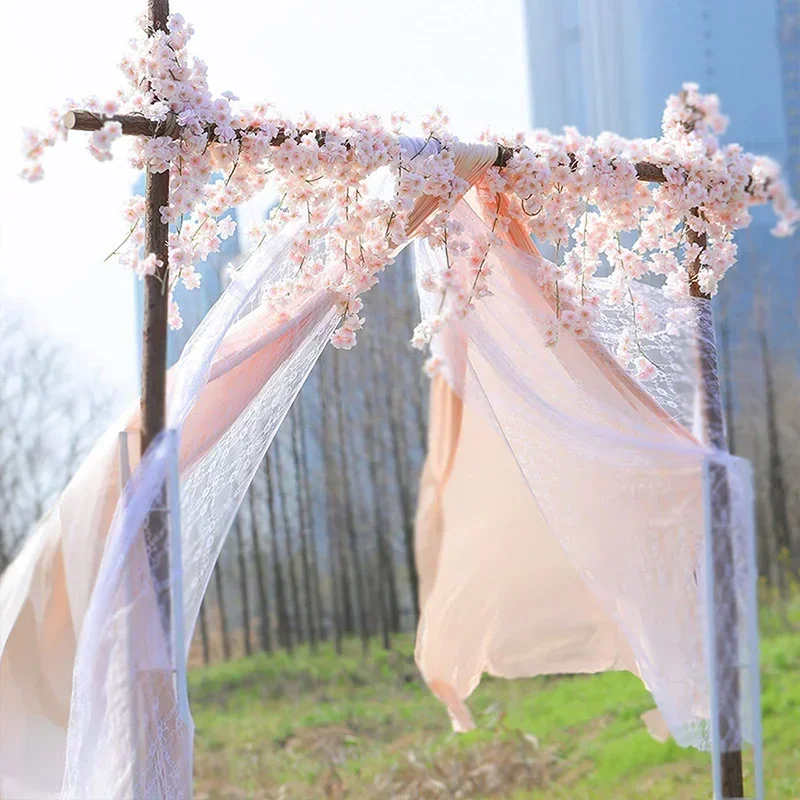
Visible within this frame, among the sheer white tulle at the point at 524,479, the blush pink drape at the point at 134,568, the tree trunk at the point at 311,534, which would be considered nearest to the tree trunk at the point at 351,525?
the tree trunk at the point at 311,534

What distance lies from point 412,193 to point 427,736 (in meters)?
3.57

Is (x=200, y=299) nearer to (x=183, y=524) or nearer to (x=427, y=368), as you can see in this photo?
(x=427, y=368)

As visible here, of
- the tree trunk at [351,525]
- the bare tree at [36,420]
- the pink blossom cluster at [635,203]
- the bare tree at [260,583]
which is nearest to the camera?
the pink blossom cluster at [635,203]

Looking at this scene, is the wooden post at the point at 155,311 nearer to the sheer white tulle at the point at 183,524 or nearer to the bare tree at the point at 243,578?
the sheer white tulle at the point at 183,524

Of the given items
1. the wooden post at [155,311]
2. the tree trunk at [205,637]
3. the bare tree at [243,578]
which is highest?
the wooden post at [155,311]

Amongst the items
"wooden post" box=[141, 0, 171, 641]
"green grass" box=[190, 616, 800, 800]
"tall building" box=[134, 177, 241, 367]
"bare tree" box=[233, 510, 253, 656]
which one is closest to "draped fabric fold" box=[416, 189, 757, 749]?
"wooden post" box=[141, 0, 171, 641]

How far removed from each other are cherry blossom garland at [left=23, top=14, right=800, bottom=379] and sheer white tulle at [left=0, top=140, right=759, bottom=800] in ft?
0.18

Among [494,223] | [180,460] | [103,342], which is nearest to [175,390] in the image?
[180,460]

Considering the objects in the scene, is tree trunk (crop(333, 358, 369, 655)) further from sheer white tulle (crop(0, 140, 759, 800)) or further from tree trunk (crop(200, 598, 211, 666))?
sheer white tulle (crop(0, 140, 759, 800))

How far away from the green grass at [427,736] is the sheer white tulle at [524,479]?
2.71 m

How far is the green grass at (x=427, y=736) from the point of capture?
483cm

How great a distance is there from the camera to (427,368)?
8.52 feet

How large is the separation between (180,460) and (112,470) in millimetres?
158

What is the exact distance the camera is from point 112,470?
228 centimetres
